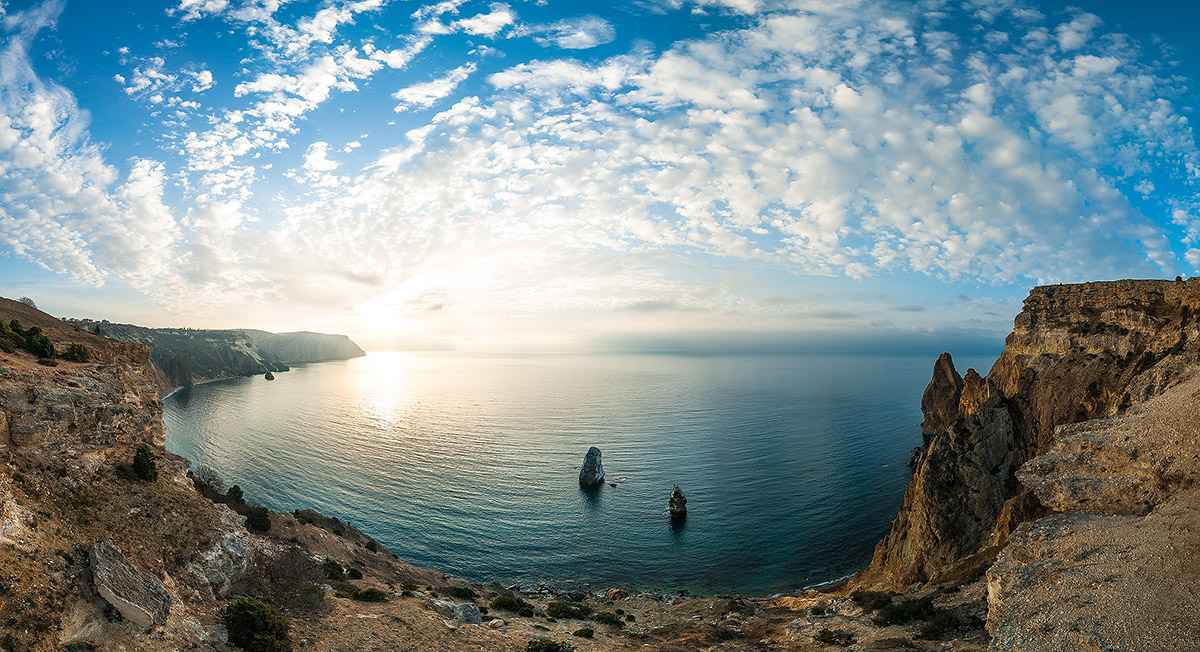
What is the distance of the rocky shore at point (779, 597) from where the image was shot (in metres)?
19.4

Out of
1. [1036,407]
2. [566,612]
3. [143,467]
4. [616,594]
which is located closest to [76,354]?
[143,467]

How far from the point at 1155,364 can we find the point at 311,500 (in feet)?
321

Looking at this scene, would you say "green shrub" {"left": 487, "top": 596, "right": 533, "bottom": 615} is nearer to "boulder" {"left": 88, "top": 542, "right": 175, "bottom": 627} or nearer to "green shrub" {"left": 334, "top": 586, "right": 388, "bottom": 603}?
"green shrub" {"left": 334, "top": 586, "right": 388, "bottom": 603}

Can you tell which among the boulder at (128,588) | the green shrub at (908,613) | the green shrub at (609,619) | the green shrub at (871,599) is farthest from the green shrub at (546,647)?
the green shrub at (871,599)

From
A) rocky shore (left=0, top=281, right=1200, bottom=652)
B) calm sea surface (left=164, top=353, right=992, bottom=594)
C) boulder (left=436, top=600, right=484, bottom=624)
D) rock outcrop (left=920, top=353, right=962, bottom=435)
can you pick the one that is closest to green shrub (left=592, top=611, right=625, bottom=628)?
rocky shore (left=0, top=281, right=1200, bottom=652)

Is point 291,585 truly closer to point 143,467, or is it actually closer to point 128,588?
point 128,588

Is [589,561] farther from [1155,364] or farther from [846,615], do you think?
[1155,364]

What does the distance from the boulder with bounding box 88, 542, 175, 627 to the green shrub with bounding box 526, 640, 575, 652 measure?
18361 mm

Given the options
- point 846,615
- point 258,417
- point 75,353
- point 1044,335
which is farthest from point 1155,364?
point 258,417

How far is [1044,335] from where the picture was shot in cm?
5056

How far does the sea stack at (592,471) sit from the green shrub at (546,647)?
50.0 metres

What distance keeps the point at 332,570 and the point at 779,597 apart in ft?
145

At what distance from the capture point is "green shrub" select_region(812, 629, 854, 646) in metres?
29.9

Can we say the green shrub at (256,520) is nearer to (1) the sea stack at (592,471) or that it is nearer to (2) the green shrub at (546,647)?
(2) the green shrub at (546,647)
